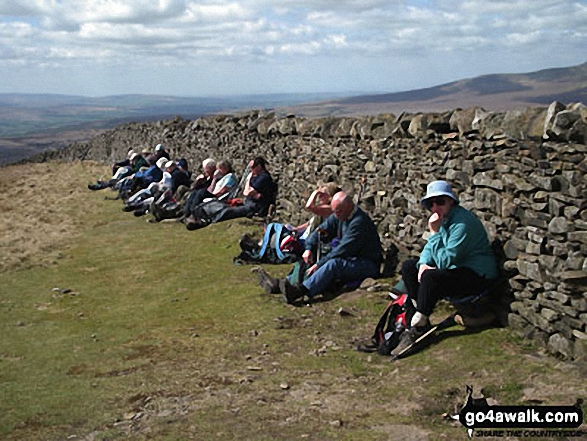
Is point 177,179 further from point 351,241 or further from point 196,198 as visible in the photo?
point 351,241

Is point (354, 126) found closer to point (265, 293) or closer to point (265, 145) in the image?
point (265, 293)

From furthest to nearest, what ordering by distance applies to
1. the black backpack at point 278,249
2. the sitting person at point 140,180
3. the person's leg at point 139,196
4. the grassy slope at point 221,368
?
1. the sitting person at point 140,180
2. the person's leg at point 139,196
3. the black backpack at point 278,249
4. the grassy slope at point 221,368

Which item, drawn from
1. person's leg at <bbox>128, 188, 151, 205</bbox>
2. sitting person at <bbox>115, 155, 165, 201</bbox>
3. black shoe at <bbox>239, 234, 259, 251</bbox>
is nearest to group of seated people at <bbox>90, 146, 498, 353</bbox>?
black shoe at <bbox>239, 234, 259, 251</bbox>

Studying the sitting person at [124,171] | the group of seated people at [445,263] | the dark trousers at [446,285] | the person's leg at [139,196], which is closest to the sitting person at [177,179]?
the person's leg at [139,196]

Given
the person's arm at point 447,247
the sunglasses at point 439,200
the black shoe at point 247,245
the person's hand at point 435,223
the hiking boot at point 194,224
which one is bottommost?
the hiking boot at point 194,224

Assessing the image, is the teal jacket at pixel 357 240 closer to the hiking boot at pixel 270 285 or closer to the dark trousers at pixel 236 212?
the hiking boot at pixel 270 285

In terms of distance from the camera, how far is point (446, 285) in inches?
287

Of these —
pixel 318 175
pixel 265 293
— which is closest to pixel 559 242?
pixel 265 293

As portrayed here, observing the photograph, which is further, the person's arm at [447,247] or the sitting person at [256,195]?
the sitting person at [256,195]

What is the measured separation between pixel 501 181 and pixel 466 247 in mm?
909

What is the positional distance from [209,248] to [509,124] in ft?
27.3

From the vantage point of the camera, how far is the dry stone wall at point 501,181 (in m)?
6.36

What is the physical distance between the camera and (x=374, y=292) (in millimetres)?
9578

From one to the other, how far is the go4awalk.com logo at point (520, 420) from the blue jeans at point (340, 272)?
4463 millimetres
